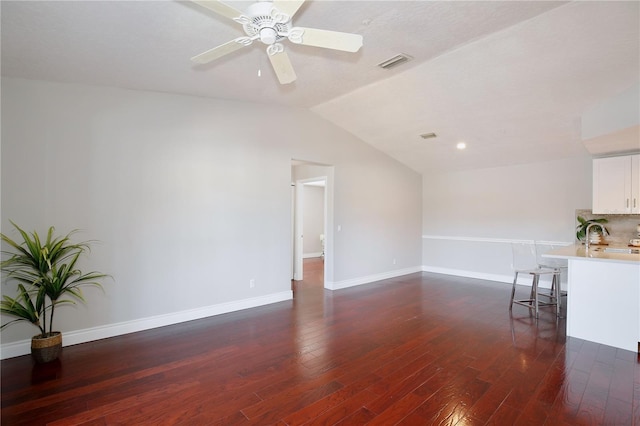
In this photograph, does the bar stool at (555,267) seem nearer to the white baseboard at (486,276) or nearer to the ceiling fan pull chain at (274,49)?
the white baseboard at (486,276)

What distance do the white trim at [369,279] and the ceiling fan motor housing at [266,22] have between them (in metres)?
4.46

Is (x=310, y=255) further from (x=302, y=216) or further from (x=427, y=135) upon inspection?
(x=427, y=135)

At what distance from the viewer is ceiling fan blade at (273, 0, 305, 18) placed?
176 cm

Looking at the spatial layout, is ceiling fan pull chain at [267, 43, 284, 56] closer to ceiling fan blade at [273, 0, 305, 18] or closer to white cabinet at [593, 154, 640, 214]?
ceiling fan blade at [273, 0, 305, 18]

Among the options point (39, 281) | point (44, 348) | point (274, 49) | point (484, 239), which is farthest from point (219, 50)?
point (484, 239)

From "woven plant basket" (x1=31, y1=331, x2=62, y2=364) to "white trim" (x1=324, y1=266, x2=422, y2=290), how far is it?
12.8 feet

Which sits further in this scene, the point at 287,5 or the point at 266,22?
the point at 266,22

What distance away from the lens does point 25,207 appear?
3.04m

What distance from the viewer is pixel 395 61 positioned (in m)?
3.46

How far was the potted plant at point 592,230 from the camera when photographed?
17.1 feet

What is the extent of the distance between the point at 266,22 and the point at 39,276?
3.17 metres

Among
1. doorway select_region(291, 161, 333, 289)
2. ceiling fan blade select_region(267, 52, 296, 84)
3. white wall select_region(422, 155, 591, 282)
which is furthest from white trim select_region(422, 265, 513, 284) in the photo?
ceiling fan blade select_region(267, 52, 296, 84)

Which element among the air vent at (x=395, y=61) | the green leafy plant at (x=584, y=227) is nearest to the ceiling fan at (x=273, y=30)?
the air vent at (x=395, y=61)

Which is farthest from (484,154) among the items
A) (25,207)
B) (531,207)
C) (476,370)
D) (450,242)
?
(25,207)
